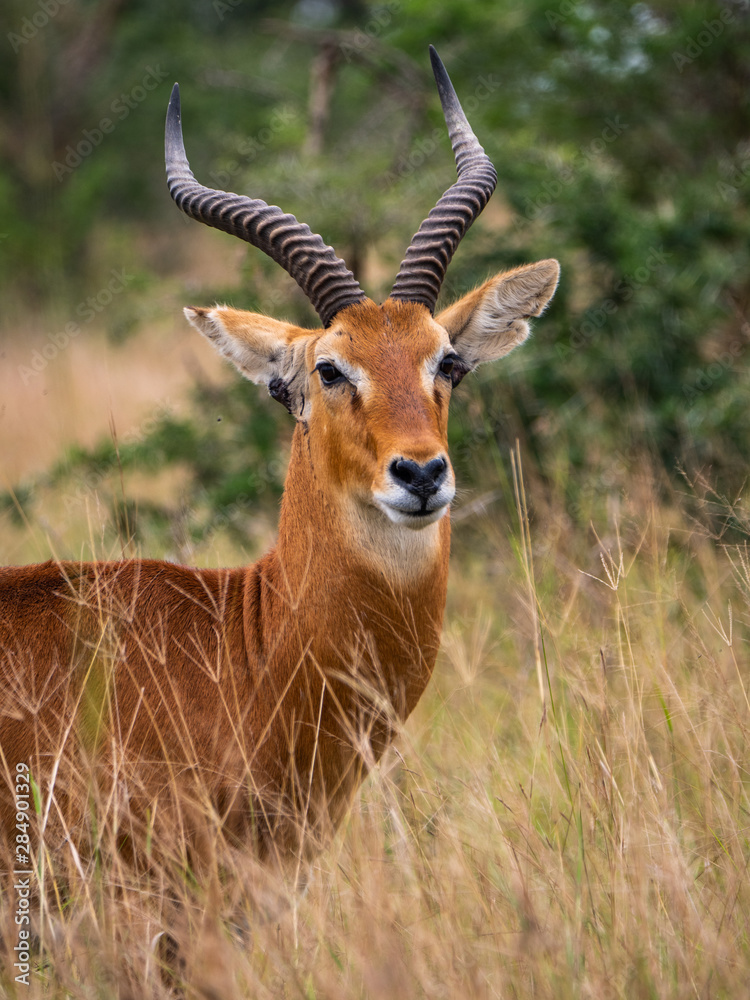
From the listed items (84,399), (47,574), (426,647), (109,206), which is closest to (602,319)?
(426,647)

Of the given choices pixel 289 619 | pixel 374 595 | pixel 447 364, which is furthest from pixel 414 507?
pixel 447 364

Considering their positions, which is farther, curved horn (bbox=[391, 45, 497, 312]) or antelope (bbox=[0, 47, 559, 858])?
curved horn (bbox=[391, 45, 497, 312])

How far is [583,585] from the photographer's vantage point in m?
5.94

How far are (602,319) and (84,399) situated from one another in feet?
24.0

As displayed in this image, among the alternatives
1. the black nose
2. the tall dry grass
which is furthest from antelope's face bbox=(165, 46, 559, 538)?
the tall dry grass

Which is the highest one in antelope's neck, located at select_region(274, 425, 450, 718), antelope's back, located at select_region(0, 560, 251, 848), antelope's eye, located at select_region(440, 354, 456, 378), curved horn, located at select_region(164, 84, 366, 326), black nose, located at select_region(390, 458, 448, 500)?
curved horn, located at select_region(164, 84, 366, 326)

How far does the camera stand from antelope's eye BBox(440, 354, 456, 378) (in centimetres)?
406

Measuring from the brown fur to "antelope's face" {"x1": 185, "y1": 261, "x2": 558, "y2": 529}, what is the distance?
0.03ft

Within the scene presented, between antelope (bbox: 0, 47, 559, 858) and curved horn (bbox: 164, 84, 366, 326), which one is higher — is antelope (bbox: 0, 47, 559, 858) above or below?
below

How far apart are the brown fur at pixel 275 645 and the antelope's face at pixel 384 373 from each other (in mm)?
10

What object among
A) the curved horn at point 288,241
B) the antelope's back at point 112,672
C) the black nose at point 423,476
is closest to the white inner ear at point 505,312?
the curved horn at point 288,241

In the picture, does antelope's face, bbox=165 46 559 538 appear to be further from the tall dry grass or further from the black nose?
the tall dry grass

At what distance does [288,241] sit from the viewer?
4.19 m

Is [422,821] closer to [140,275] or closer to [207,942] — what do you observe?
[207,942]
